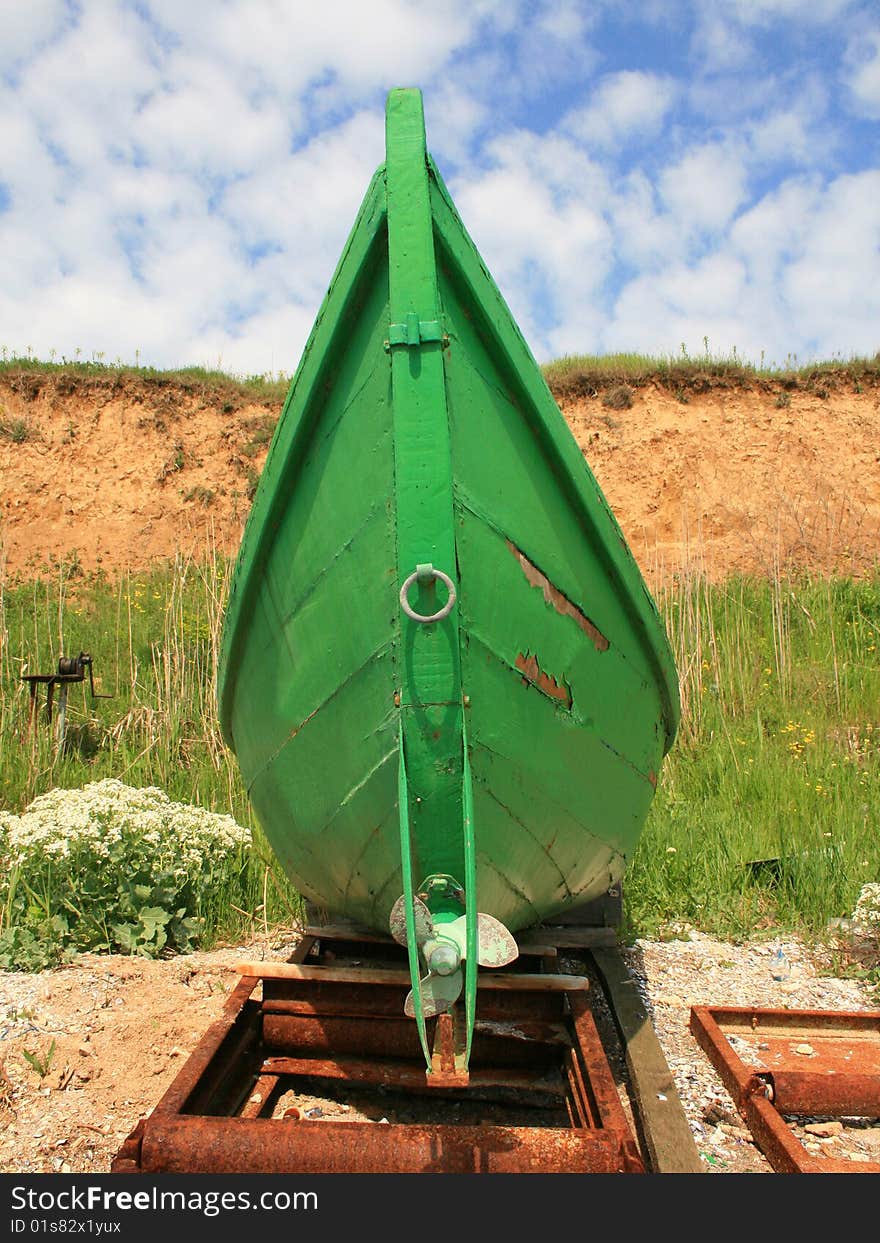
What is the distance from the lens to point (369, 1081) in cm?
254

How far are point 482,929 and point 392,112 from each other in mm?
1990

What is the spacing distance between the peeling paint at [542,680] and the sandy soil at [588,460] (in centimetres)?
994

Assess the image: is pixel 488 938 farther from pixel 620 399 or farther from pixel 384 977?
pixel 620 399

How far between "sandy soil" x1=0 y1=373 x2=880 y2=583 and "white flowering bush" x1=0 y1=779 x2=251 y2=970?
8.50 m

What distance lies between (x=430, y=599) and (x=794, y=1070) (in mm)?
2029

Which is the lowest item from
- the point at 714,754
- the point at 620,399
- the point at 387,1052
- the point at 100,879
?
the point at 387,1052

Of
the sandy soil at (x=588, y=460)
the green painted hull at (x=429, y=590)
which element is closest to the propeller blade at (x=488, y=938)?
the green painted hull at (x=429, y=590)

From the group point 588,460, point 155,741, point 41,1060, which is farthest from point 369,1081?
point 588,460

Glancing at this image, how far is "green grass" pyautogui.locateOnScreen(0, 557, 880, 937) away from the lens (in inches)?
167

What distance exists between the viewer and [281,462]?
2.32 metres

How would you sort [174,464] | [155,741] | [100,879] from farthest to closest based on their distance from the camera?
[174,464], [155,741], [100,879]

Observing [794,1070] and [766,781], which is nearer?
[794,1070]

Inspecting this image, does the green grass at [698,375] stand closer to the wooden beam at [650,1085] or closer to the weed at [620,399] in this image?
the weed at [620,399]

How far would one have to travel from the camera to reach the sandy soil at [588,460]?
1234 centimetres
